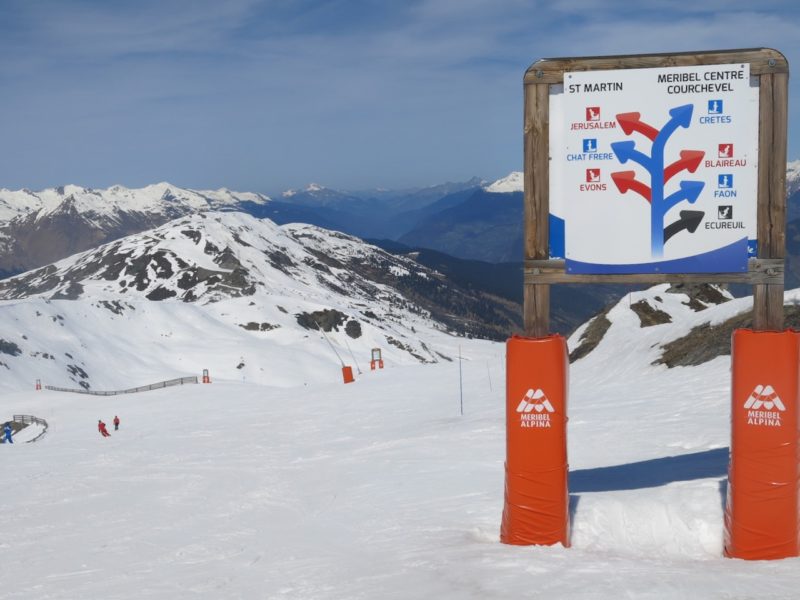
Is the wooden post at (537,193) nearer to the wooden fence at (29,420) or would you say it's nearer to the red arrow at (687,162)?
the red arrow at (687,162)

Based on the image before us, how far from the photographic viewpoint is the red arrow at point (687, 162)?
8.97 metres

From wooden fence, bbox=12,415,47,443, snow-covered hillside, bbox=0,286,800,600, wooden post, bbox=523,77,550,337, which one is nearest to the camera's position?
snow-covered hillside, bbox=0,286,800,600

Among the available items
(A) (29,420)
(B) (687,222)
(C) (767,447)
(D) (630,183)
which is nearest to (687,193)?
(B) (687,222)

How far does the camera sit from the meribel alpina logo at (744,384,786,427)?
28.7 feet

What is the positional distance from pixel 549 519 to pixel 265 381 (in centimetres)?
10822

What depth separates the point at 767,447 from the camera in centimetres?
880

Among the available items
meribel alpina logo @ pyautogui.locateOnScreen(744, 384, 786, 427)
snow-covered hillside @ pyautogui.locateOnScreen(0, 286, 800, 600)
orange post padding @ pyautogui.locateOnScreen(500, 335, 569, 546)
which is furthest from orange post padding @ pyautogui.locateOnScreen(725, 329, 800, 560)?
orange post padding @ pyautogui.locateOnScreen(500, 335, 569, 546)

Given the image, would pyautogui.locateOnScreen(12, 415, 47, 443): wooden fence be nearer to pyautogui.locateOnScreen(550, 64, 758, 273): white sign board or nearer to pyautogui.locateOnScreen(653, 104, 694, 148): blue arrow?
pyautogui.locateOnScreen(550, 64, 758, 273): white sign board

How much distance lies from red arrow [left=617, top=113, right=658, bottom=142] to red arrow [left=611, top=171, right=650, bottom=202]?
47 cm

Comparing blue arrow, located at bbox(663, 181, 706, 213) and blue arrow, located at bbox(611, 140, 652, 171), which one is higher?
blue arrow, located at bbox(611, 140, 652, 171)

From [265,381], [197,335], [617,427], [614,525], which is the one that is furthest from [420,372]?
[197,335]

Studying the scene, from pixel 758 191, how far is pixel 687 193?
0.82 m

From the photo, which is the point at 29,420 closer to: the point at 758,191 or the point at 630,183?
the point at 630,183

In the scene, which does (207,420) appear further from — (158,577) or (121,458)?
(158,577)
